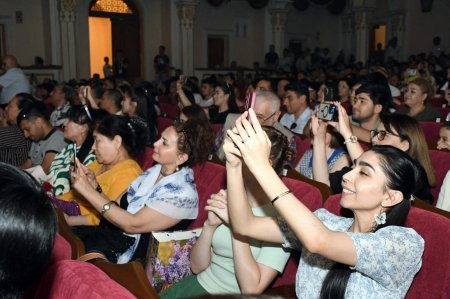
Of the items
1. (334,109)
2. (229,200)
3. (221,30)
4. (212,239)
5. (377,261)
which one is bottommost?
(212,239)

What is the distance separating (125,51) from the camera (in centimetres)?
1594

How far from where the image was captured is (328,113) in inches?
113

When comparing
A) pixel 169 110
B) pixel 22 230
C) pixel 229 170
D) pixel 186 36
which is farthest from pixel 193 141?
pixel 186 36

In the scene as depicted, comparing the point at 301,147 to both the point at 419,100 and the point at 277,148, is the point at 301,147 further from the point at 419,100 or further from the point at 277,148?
the point at 419,100

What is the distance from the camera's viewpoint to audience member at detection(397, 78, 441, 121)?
5.23m

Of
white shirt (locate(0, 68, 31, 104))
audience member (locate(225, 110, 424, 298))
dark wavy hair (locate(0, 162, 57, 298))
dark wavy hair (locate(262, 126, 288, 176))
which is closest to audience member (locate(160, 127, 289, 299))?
dark wavy hair (locate(262, 126, 288, 176))

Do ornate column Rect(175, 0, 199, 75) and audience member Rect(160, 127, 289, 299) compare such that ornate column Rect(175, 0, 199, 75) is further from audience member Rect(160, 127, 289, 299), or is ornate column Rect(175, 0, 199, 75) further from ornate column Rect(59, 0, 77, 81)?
audience member Rect(160, 127, 289, 299)

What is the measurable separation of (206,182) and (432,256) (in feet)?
4.79

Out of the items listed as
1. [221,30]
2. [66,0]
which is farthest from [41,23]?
[221,30]

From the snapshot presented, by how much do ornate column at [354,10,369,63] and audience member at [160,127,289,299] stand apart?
1623 centimetres

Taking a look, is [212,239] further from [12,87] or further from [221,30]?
[221,30]

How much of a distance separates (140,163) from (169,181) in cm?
93

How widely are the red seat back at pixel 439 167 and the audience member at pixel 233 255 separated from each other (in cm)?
132

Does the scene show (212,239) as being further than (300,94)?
No
